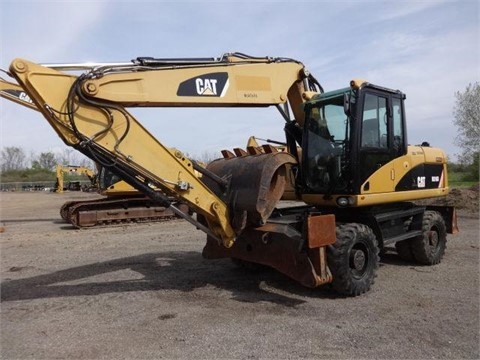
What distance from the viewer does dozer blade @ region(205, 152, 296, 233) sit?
5621 mm

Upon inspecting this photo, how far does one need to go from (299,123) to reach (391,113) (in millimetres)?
1448

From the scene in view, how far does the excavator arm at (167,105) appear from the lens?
4.93 metres

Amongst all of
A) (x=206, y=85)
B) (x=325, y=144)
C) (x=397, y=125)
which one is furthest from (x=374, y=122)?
(x=206, y=85)

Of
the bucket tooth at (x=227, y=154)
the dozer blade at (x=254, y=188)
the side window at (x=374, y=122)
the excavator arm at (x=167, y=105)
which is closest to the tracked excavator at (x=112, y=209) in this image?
the bucket tooth at (x=227, y=154)

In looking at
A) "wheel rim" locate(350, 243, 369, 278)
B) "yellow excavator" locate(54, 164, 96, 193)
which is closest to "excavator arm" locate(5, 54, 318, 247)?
"wheel rim" locate(350, 243, 369, 278)

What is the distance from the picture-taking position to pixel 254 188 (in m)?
5.65

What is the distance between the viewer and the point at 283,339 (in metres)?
4.54

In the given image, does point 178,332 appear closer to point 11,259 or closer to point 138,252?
point 138,252

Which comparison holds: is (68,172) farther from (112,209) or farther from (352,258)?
(352,258)

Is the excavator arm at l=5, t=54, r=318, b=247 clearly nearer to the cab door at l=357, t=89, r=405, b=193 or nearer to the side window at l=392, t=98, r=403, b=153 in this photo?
the cab door at l=357, t=89, r=405, b=193

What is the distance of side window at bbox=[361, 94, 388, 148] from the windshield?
329 mm

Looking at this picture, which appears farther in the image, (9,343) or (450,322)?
(450,322)

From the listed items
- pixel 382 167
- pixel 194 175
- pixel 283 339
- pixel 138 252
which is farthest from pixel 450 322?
pixel 138 252

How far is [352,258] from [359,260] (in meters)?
0.16
